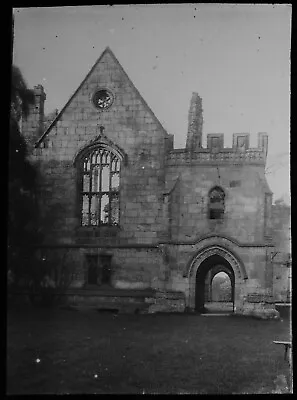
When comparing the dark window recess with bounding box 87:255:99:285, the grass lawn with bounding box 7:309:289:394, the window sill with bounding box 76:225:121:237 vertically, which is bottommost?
the grass lawn with bounding box 7:309:289:394

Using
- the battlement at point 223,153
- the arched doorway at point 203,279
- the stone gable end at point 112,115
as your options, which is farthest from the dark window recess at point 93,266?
the battlement at point 223,153

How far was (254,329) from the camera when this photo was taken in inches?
377

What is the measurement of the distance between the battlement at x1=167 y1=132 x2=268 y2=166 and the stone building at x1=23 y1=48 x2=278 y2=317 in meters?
0.02

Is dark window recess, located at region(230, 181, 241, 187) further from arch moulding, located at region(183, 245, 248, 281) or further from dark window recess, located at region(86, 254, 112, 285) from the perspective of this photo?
dark window recess, located at region(86, 254, 112, 285)

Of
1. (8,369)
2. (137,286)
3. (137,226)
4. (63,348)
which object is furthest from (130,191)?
(8,369)

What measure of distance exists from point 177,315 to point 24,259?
2.83m

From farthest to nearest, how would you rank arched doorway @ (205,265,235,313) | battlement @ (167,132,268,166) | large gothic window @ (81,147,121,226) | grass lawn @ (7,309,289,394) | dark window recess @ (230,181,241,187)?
large gothic window @ (81,147,121,226) < arched doorway @ (205,265,235,313) < dark window recess @ (230,181,241,187) < battlement @ (167,132,268,166) < grass lawn @ (7,309,289,394)

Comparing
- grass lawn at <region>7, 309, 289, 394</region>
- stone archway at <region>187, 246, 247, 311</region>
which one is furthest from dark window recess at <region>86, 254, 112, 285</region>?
stone archway at <region>187, 246, 247, 311</region>

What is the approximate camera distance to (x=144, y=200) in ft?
33.3

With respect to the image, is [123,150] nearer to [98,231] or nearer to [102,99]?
[102,99]

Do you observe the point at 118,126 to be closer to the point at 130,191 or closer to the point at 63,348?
the point at 130,191

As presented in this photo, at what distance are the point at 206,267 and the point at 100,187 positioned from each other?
2.37 m

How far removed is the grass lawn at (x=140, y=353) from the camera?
30.3ft

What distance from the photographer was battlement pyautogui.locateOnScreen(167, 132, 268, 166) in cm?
979
